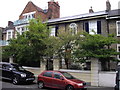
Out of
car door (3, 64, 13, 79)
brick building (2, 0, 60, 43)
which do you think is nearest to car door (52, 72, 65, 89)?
car door (3, 64, 13, 79)

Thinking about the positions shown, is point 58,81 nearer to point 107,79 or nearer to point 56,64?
point 107,79

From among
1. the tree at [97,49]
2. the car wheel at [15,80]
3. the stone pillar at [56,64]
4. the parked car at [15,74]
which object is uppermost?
the tree at [97,49]

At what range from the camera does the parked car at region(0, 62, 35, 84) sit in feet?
42.2

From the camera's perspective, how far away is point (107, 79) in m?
12.9

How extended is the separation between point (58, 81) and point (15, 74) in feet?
14.0

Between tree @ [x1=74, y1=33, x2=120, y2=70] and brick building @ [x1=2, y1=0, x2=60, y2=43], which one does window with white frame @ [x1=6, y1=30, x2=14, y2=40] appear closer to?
brick building @ [x1=2, y1=0, x2=60, y2=43]

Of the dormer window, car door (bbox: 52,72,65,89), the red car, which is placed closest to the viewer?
the red car

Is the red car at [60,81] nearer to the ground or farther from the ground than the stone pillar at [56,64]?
nearer to the ground

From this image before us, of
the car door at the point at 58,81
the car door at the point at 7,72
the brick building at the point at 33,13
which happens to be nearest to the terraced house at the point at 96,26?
the brick building at the point at 33,13

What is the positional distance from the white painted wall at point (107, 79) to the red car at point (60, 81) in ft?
9.38

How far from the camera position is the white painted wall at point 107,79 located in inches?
500

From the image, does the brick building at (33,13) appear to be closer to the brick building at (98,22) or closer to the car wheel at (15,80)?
the brick building at (98,22)

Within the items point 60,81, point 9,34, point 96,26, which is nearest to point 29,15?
point 9,34

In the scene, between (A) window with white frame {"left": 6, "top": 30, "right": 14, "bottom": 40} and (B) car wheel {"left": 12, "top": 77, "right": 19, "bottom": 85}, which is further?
(A) window with white frame {"left": 6, "top": 30, "right": 14, "bottom": 40}
